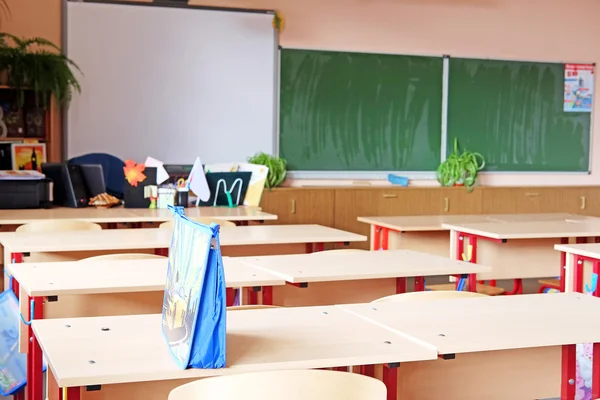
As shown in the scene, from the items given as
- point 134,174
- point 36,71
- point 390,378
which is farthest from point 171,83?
point 390,378

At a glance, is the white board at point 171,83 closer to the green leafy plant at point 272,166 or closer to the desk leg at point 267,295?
the green leafy plant at point 272,166

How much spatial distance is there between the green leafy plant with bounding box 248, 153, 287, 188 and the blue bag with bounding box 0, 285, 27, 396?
157 inches

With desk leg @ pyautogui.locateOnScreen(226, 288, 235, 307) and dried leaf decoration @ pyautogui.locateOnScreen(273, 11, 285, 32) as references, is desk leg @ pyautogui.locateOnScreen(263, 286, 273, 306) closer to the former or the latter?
desk leg @ pyautogui.locateOnScreen(226, 288, 235, 307)

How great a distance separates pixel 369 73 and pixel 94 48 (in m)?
2.43

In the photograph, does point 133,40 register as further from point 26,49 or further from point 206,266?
point 206,266

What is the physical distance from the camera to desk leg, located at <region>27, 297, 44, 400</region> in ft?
8.99

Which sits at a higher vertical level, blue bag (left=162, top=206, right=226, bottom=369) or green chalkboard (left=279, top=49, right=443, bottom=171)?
green chalkboard (left=279, top=49, right=443, bottom=171)

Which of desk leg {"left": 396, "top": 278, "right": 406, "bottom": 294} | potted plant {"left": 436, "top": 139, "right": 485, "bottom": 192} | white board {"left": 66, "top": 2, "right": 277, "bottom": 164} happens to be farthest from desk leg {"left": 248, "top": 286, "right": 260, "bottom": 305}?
potted plant {"left": 436, "top": 139, "right": 485, "bottom": 192}

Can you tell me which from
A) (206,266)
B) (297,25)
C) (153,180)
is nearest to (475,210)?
(297,25)

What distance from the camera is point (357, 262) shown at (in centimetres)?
352

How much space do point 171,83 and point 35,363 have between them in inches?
188

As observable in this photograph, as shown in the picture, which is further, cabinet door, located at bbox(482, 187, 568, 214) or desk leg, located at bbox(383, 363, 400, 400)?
cabinet door, located at bbox(482, 187, 568, 214)

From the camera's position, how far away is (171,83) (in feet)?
23.9

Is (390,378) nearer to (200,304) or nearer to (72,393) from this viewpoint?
(200,304)
